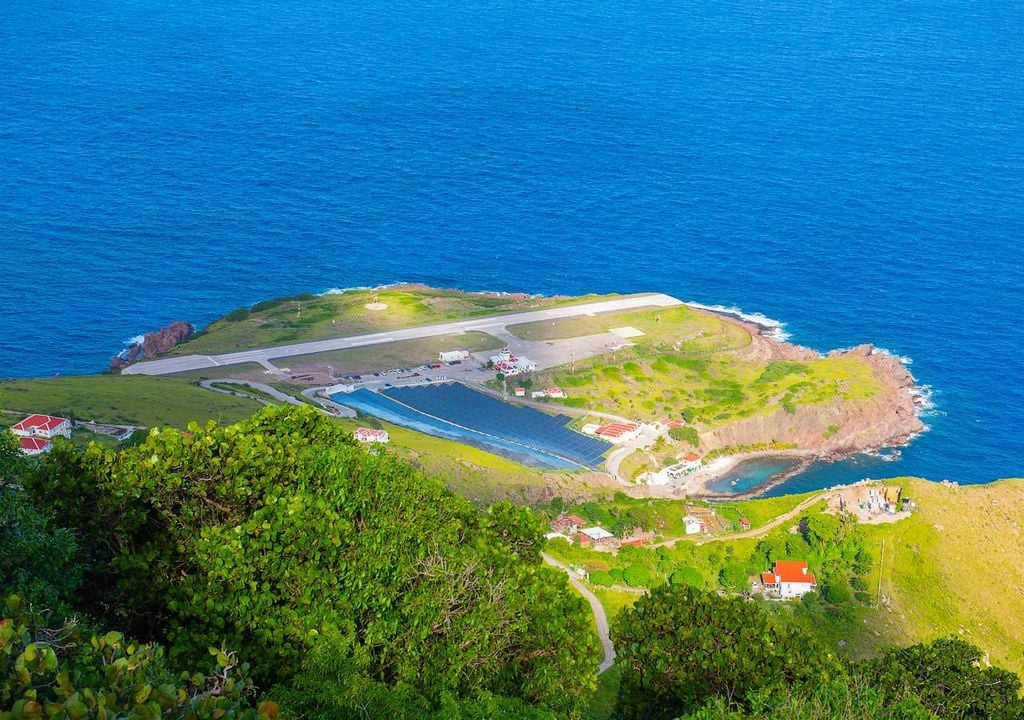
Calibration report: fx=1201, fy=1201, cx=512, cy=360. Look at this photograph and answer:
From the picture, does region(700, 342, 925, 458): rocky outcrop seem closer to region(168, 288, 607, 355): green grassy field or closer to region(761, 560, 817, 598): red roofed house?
region(168, 288, 607, 355): green grassy field

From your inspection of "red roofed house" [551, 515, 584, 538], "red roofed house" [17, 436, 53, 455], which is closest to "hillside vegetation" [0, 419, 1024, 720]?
"red roofed house" [551, 515, 584, 538]

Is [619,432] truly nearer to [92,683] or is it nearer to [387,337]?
[387,337]

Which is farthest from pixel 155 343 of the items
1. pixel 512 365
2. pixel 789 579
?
pixel 789 579

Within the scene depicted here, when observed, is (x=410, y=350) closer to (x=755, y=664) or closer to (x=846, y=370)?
(x=846, y=370)

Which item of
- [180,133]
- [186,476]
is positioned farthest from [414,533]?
[180,133]

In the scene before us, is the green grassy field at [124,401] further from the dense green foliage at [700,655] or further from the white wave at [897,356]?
the white wave at [897,356]

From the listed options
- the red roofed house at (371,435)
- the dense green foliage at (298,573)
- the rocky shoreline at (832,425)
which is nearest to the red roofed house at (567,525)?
the red roofed house at (371,435)

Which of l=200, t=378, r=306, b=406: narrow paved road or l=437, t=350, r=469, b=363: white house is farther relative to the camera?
l=437, t=350, r=469, b=363: white house

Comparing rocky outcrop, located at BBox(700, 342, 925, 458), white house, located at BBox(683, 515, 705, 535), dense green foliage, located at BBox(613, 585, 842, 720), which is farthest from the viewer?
rocky outcrop, located at BBox(700, 342, 925, 458)
